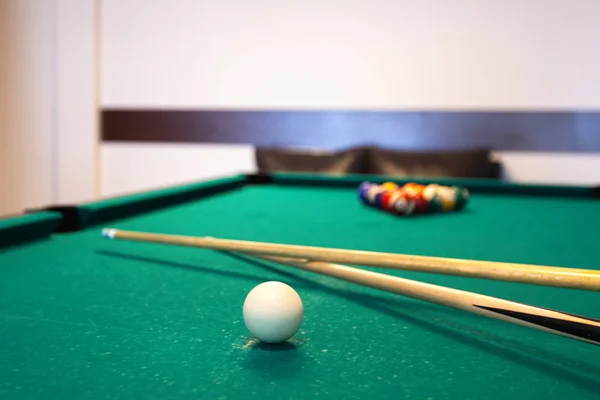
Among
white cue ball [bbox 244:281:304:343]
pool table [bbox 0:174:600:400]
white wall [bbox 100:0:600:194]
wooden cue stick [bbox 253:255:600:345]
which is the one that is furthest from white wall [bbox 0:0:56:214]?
white cue ball [bbox 244:281:304:343]

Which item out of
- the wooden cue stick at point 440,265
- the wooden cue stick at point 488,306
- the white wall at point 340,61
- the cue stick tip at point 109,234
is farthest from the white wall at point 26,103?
the wooden cue stick at point 488,306

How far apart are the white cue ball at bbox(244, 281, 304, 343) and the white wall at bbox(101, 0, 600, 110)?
3.42 meters

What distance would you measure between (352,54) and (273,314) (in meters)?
3.57

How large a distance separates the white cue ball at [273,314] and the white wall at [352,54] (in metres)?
3.42

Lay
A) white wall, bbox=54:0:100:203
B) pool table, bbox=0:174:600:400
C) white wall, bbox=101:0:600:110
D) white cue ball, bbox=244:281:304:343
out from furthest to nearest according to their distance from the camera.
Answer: white wall, bbox=54:0:100:203 → white wall, bbox=101:0:600:110 → white cue ball, bbox=244:281:304:343 → pool table, bbox=0:174:600:400

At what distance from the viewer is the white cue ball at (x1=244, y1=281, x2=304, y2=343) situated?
78 centimetres

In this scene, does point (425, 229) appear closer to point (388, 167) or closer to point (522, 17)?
point (388, 167)

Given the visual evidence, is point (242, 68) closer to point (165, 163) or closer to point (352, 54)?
point (352, 54)

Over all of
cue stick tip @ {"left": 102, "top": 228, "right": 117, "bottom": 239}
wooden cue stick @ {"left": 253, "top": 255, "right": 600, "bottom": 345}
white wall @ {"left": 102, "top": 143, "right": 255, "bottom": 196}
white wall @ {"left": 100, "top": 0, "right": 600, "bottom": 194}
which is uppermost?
white wall @ {"left": 100, "top": 0, "right": 600, "bottom": 194}

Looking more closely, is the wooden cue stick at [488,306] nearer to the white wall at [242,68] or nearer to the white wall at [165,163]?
the white wall at [242,68]

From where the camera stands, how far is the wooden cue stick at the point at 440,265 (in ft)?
2.79

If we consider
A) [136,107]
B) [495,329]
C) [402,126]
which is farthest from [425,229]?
[136,107]

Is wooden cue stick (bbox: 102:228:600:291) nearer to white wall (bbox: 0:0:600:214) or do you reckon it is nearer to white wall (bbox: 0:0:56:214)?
white wall (bbox: 0:0:600:214)

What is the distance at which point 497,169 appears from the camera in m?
3.76
